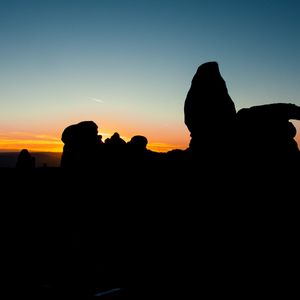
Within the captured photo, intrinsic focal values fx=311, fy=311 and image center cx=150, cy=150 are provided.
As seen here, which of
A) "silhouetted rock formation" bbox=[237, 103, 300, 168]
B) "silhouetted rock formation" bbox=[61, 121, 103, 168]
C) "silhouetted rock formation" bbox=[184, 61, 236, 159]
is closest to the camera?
"silhouetted rock formation" bbox=[237, 103, 300, 168]

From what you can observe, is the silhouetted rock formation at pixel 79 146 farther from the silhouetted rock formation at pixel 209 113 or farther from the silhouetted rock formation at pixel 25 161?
the silhouetted rock formation at pixel 209 113

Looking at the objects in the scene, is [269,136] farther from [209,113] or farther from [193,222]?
[193,222]

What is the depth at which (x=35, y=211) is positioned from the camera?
33938 millimetres

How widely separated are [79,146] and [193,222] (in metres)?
24.2

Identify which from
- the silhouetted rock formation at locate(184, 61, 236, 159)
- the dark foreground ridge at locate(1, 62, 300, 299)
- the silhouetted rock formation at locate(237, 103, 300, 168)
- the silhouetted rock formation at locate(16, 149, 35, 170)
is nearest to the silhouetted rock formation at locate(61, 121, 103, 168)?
the dark foreground ridge at locate(1, 62, 300, 299)

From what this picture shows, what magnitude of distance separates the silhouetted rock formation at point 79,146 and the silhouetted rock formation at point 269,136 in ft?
77.1

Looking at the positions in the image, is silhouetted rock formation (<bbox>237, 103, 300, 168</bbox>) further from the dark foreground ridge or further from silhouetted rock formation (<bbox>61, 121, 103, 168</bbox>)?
silhouetted rock formation (<bbox>61, 121, 103, 168</bbox>)

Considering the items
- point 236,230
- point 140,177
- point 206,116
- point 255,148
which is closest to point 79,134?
point 140,177

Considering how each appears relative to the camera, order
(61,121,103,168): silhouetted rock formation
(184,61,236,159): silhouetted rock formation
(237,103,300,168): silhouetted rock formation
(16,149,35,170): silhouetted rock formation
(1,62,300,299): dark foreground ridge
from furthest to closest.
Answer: (16,149,35,170): silhouetted rock formation < (61,121,103,168): silhouetted rock formation < (184,61,236,159): silhouetted rock formation < (237,103,300,168): silhouetted rock formation < (1,62,300,299): dark foreground ridge

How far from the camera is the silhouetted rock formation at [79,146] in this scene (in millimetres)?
43438

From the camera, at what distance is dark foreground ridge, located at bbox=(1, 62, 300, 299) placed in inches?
595

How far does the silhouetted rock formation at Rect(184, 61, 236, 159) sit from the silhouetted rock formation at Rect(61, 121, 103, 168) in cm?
2056

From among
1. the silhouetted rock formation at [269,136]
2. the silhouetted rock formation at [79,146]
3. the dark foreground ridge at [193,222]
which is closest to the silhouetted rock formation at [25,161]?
the silhouetted rock formation at [79,146]

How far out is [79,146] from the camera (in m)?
43.3
